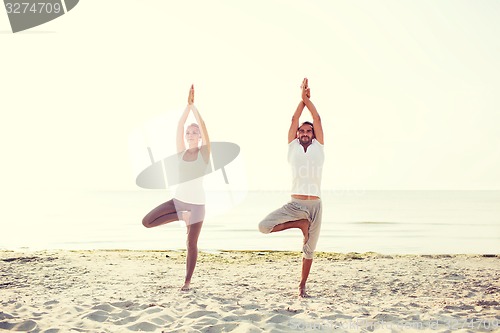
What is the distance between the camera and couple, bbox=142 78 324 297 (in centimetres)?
670

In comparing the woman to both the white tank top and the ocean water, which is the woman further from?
the ocean water

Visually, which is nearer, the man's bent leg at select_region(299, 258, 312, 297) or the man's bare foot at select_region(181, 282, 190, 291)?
the man's bent leg at select_region(299, 258, 312, 297)

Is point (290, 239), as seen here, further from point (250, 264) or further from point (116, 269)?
point (116, 269)

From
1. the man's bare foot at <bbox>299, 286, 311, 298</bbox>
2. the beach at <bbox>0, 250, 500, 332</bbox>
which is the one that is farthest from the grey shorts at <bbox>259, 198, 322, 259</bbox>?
the beach at <bbox>0, 250, 500, 332</bbox>

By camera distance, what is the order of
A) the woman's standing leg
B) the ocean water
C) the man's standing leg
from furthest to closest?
1. the ocean water
2. the woman's standing leg
3. the man's standing leg

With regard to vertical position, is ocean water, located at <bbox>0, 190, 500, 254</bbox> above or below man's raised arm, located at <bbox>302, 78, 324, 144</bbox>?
below

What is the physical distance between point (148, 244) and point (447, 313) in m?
10.3

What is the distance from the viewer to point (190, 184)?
7125mm

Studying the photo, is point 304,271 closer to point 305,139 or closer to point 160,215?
point 305,139

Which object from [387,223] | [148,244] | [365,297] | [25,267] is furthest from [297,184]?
[387,223]

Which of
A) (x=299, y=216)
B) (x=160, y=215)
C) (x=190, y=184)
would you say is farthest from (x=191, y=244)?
(x=299, y=216)

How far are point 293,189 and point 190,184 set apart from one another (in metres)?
1.41

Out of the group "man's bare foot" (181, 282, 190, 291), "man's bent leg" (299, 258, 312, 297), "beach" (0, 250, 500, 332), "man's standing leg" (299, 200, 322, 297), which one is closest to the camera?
"beach" (0, 250, 500, 332)

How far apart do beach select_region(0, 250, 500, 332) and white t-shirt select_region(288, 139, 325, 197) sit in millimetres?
1458
